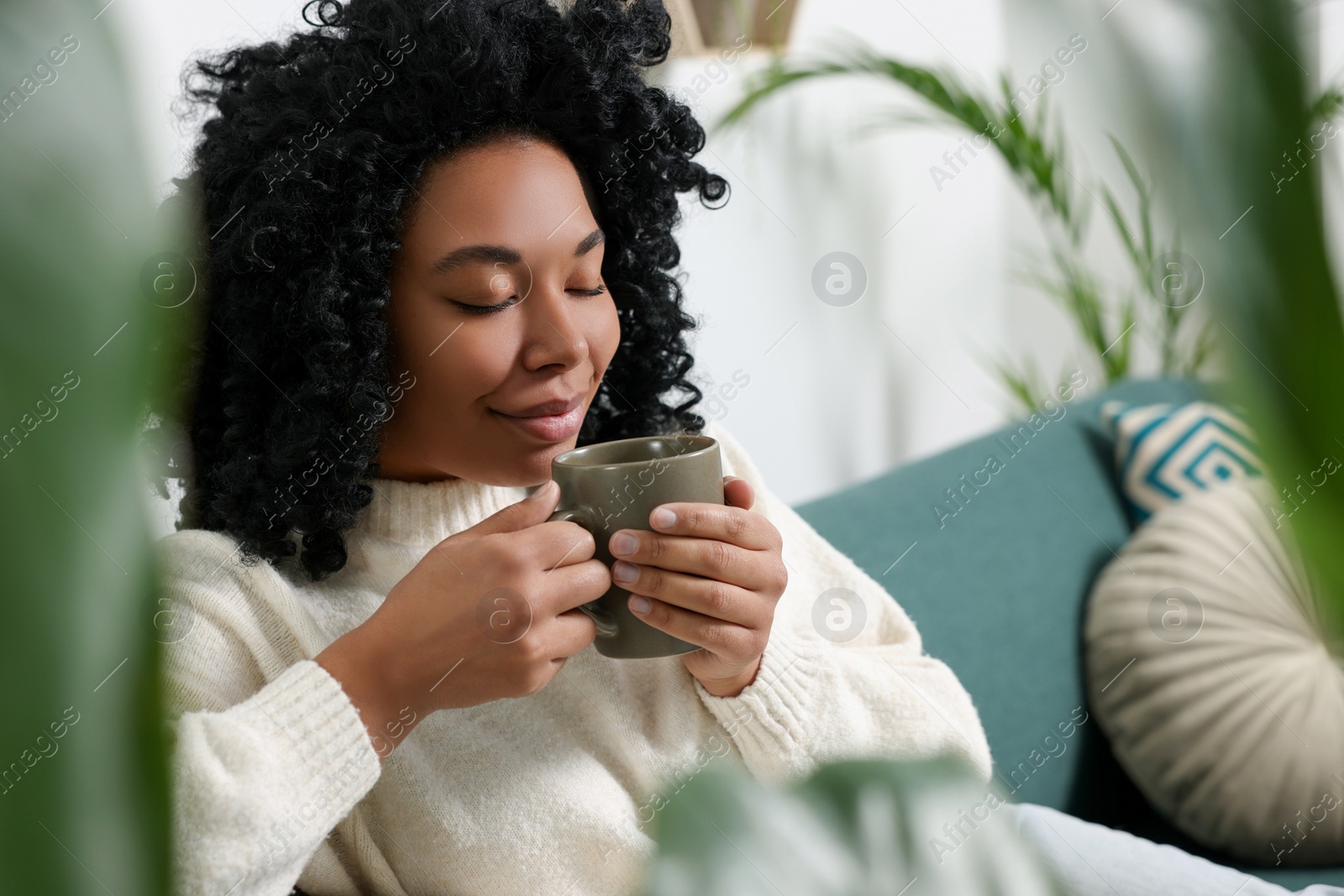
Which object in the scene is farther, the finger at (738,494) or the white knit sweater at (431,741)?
the finger at (738,494)

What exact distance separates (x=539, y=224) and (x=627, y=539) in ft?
0.79

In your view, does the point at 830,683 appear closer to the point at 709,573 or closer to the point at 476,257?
the point at 709,573

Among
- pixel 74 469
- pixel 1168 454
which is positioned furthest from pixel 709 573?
pixel 1168 454

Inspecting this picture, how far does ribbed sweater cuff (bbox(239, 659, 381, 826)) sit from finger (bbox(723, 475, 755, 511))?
30 centimetres

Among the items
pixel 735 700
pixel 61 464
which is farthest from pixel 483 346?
pixel 61 464

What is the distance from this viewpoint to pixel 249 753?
0.67m

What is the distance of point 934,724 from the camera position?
3.25ft

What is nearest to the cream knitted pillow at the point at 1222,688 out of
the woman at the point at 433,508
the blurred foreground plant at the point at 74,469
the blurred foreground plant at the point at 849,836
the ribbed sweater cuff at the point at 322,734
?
the woman at the point at 433,508

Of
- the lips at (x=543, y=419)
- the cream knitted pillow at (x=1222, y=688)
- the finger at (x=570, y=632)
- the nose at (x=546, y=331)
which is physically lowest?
the cream knitted pillow at (x=1222, y=688)

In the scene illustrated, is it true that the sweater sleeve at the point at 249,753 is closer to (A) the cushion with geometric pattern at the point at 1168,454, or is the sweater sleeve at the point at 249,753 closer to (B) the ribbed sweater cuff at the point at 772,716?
(B) the ribbed sweater cuff at the point at 772,716

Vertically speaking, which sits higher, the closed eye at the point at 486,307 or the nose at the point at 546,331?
the closed eye at the point at 486,307

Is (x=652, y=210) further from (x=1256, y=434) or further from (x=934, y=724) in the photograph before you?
(x=1256, y=434)

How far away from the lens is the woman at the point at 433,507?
2.34ft

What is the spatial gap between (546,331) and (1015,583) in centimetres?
89
